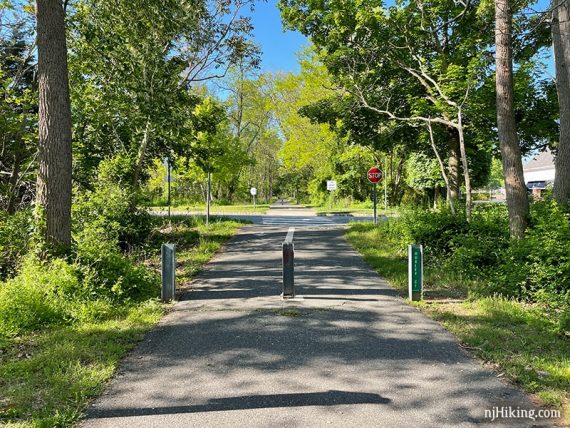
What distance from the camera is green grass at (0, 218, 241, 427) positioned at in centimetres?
352

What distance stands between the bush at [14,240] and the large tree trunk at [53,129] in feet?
1.28

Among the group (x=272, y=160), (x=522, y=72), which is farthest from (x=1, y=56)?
(x=272, y=160)

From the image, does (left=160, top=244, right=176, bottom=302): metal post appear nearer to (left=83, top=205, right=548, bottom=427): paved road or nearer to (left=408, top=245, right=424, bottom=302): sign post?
(left=83, top=205, right=548, bottom=427): paved road

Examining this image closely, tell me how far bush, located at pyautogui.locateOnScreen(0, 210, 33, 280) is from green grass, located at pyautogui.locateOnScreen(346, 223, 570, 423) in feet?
20.5

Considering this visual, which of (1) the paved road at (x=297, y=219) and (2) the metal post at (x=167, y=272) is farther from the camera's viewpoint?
(1) the paved road at (x=297, y=219)

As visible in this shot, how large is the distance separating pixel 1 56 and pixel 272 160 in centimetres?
5830

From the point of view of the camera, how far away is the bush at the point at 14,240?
23.7ft

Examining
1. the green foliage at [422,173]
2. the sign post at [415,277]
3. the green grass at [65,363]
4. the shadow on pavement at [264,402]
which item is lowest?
the shadow on pavement at [264,402]

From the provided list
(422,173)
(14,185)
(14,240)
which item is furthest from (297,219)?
(14,240)

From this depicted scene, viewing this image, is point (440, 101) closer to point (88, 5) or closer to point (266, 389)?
point (88, 5)

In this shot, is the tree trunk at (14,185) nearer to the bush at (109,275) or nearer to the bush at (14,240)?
the bush at (14,240)

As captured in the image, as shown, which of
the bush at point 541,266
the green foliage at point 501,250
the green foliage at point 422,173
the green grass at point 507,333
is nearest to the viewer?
the green grass at point 507,333

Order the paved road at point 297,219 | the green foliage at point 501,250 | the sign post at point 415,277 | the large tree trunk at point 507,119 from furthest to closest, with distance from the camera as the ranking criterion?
the paved road at point 297,219 → the large tree trunk at point 507,119 → the sign post at point 415,277 → the green foliage at point 501,250
